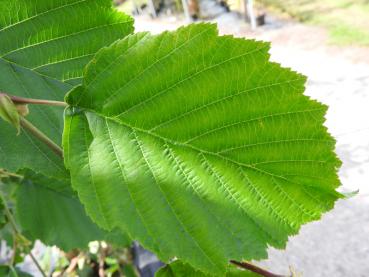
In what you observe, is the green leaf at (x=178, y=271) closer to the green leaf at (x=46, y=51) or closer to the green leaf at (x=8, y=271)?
the green leaf at (x=46, y=51)

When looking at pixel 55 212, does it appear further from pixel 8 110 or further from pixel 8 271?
pixel 8 110

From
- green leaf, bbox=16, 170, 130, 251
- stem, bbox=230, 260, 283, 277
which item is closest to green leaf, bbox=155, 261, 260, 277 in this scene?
stem, bbox=230, 260, 283, 277

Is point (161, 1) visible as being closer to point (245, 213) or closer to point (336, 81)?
point (336, 81)

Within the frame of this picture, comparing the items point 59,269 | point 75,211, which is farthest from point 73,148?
point 59,269

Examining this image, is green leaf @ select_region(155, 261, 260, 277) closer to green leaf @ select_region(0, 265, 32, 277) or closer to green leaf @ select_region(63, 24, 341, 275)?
green leaf @ select_region(63, 24, 341, 275)

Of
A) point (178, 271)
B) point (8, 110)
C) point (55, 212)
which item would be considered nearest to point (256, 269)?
point (178, 271)

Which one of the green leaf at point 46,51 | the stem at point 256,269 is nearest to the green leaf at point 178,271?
the stem at point 256,269
